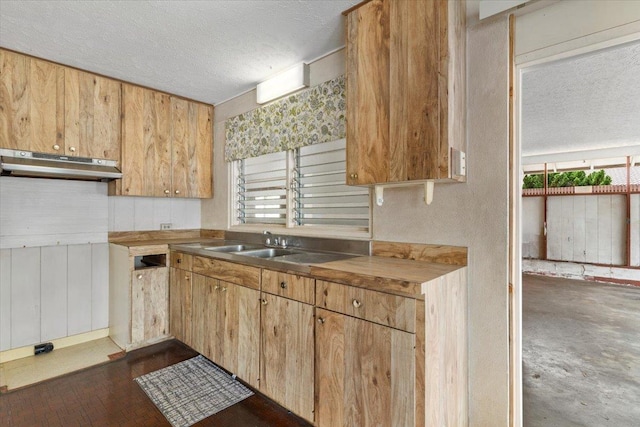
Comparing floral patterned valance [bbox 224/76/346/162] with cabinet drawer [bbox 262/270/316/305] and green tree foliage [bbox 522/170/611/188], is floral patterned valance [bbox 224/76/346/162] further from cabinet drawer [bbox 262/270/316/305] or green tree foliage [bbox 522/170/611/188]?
green tree foliage [bbox 522/170/611/188]

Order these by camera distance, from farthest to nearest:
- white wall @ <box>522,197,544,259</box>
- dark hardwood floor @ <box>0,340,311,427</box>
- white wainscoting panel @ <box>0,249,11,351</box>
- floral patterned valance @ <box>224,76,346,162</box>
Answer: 1. white wall @ <box>522,197,544,259</box>
2. white wainscoting panel @ <box>0,249,11,351</box>
3. floral patterned valance @ <box>224,76,346,162</box>
4. dark hardwood floor @ <box>0,340,311,427</box>

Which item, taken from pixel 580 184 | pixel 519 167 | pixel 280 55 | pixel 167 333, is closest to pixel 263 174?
pixel 280 55

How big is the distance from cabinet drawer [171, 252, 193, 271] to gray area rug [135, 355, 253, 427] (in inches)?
32.8

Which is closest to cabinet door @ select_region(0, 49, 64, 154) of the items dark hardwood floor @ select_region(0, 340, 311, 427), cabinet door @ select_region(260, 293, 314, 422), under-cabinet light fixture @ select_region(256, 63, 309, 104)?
under-cabinet light fixture @ select_region(256, 63, 309, 104)

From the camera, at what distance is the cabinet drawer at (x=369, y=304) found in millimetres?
1365

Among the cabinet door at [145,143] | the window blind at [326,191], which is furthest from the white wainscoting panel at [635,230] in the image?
the cabinet door at [145,143]

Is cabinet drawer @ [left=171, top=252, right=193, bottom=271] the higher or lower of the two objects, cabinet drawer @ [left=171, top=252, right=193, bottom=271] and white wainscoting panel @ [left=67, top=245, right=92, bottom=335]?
the higher

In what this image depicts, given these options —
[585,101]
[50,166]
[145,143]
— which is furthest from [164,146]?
[585,101]

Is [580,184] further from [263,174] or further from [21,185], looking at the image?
[21,185]

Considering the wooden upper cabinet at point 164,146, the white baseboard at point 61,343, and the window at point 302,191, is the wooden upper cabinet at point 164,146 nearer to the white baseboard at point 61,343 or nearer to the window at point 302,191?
the window at point 302,191

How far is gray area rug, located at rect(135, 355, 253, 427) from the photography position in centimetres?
201

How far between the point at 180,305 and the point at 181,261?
410 millimetres

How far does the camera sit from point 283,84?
2.74 m

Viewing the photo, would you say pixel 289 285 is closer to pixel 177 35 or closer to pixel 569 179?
pixel 177 35
